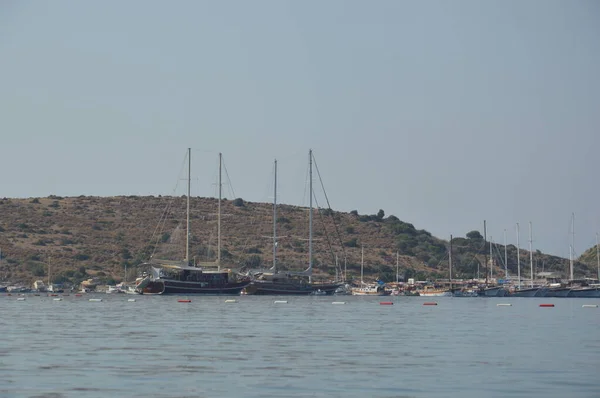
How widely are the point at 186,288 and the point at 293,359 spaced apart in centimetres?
9108

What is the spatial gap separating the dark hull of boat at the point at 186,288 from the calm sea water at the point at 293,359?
63191mm

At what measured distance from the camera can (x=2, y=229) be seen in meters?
173

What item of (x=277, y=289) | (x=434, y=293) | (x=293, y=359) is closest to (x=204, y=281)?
(x=277, y=289)

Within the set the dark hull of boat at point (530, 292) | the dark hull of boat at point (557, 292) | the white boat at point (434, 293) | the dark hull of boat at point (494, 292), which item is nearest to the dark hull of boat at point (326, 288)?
the white boat at point (434, 293)

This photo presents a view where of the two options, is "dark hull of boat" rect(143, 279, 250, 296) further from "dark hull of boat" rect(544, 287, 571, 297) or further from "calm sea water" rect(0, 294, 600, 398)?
"calm sea water" rect(0, 294, 600, 398)

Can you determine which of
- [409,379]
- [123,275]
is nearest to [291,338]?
[409,379]

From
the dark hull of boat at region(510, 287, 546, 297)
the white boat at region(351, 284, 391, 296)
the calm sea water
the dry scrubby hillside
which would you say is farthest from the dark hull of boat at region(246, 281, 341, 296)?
the calm sea water

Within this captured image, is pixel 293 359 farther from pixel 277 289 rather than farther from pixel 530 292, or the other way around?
pixel 530 292

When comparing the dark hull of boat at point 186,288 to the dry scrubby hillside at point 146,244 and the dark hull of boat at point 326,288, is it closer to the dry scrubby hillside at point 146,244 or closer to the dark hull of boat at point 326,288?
the dark hull of boat at point 326,288

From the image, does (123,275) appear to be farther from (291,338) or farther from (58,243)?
(291,338)

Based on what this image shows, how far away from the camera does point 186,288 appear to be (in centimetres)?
12738

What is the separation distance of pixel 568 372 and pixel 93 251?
138270 millimetres

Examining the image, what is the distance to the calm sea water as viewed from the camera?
29.3 m

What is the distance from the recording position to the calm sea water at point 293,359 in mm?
29344
